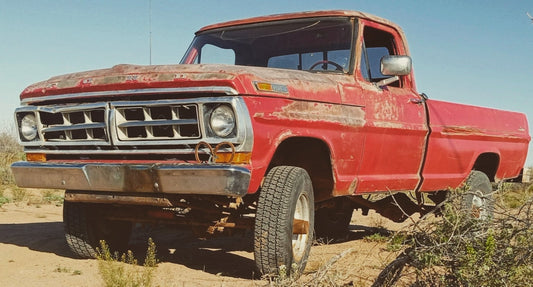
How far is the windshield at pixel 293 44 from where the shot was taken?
17.2 ft

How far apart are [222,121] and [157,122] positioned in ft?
1.51

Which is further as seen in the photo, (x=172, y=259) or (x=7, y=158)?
(x=7, y=158)

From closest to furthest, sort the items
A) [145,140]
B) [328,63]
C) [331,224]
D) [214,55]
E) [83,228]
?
1. [145,140]
2. [83,228]
3. [328,63]
4. [214,55]
5. [331,224]

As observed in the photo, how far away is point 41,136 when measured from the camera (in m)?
4.60

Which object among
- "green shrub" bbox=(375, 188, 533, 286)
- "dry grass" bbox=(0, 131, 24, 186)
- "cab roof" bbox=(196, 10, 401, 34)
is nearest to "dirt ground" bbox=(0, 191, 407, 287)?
"green shrub" bbox=(375, 188, 533, 286)

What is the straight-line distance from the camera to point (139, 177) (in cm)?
400

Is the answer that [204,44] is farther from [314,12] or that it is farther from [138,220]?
[138,220]

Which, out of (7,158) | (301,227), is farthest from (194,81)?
(7,158)

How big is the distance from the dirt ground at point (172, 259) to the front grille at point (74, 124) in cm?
95

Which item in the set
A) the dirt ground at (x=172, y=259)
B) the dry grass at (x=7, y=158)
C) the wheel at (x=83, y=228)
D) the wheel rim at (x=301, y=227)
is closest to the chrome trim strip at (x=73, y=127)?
the wheel at (x=83, y=228)

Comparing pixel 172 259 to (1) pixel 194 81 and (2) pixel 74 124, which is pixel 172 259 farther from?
(1) pixel 194 81

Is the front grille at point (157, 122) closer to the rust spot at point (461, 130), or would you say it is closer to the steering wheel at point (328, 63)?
the steering wheel at point (328, 63)

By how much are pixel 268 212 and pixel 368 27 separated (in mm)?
2217

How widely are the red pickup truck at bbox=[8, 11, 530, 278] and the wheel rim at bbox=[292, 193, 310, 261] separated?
0.01 m
